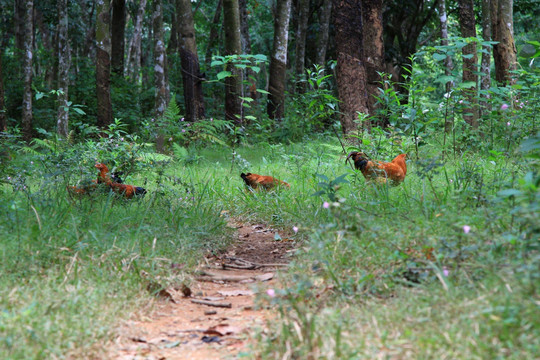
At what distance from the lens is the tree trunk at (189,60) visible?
442 inches

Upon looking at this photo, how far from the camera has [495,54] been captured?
1055 cm

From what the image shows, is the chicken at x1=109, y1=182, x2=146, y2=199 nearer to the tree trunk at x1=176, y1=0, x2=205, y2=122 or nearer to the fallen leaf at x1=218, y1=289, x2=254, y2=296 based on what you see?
the fallen leaf at x1=218, y1=289, x2=254, y2=296

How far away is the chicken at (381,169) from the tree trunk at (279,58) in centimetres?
740

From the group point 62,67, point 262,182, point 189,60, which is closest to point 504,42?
point 189,60

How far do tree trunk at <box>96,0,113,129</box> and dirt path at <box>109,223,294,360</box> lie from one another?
313 inches

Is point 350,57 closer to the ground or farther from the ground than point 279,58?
closer to the ground

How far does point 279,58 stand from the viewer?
12.9 meters

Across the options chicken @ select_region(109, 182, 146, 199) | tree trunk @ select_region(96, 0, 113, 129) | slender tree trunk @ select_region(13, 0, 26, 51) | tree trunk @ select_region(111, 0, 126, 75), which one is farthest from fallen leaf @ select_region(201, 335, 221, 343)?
slender tree trunk @ select_region(13, 0, 26, 51)

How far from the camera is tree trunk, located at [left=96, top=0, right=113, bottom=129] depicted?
34.4 feet

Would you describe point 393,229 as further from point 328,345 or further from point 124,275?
point 124,275

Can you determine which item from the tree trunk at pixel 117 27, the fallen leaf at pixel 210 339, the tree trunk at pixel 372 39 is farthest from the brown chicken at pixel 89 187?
the tree trunk at pixel 117 27

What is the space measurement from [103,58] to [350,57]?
5.95 meters

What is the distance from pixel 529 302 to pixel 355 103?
5.74m

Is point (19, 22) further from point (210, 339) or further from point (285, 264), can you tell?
point (210, 339)
